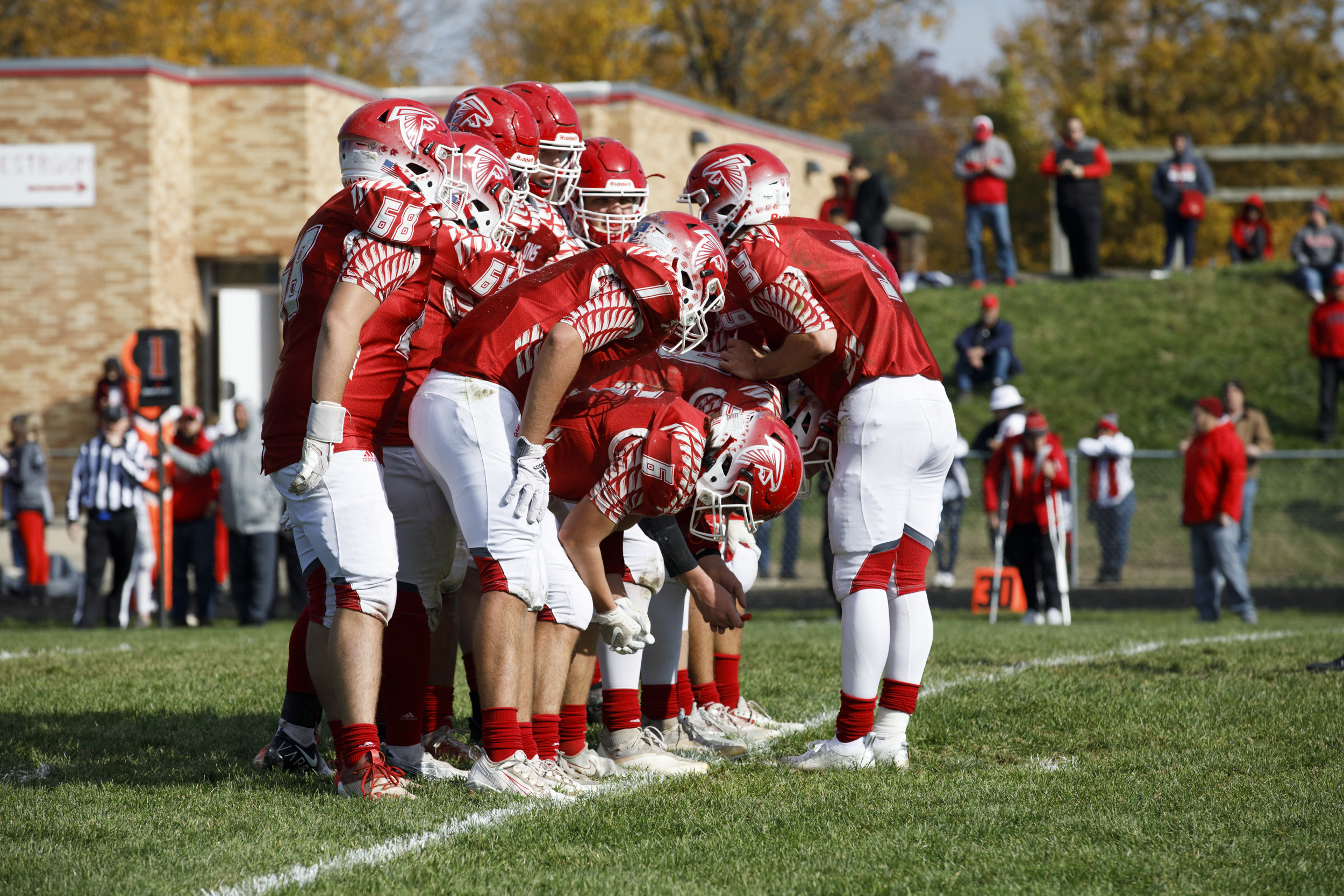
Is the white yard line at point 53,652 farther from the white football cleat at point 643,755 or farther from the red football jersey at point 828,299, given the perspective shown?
the red football jersey at point 828,299

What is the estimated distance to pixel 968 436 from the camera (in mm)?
18328

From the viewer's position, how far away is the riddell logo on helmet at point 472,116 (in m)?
5.25

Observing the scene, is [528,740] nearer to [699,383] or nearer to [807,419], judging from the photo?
[699,383]

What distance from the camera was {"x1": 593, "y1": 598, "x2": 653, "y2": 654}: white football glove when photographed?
4.71m

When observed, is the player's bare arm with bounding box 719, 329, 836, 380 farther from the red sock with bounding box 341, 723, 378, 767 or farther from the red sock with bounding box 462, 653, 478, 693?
the red sock with bounding box 341, 723, 378, 767

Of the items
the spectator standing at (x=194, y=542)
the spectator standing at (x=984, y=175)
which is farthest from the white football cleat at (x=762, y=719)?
the spectator standing at (x=984, y=175)

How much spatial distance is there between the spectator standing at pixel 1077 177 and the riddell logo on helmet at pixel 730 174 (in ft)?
47.3

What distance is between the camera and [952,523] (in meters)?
14.6

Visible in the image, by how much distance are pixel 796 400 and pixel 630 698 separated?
4.27 feet

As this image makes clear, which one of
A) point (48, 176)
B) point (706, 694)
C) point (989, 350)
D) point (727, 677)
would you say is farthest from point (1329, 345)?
point (48, 176)

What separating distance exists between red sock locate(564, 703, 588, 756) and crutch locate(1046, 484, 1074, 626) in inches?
293

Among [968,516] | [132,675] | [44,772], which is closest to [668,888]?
[44,772]

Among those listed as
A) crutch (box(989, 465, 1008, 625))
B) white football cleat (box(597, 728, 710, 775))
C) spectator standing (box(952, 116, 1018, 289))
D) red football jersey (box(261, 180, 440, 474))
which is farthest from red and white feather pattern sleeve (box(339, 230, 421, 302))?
spectator standing (box(952, 116, 1018, 289))

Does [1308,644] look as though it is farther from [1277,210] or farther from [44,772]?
[1277,210]
